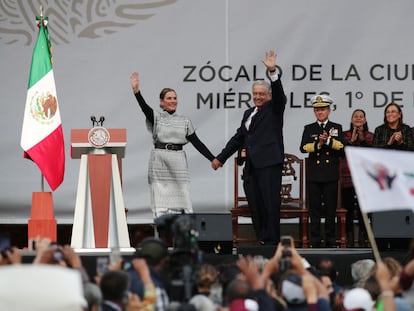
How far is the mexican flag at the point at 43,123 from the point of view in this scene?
10898 millimetres

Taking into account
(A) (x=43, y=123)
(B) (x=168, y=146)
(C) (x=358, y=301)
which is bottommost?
(C) (x=358, y=301)

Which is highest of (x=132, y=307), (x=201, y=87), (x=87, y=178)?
(x=201, y=87)

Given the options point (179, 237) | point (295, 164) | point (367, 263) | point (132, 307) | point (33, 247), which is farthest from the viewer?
point (295, 164)

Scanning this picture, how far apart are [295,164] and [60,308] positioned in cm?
780

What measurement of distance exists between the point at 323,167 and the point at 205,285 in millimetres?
4540

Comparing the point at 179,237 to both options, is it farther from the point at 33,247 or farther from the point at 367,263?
the point at 33,247

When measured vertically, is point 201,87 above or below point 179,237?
above

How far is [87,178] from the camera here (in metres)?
10.6

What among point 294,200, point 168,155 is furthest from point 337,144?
point 168,155

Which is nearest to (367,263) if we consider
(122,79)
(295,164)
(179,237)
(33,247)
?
(179,237)

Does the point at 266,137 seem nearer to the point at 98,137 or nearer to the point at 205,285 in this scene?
the point at 98,137

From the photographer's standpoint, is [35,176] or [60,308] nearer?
[60,308]

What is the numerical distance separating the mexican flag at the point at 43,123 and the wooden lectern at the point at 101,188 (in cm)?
42

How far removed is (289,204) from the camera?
11734 millimetres
